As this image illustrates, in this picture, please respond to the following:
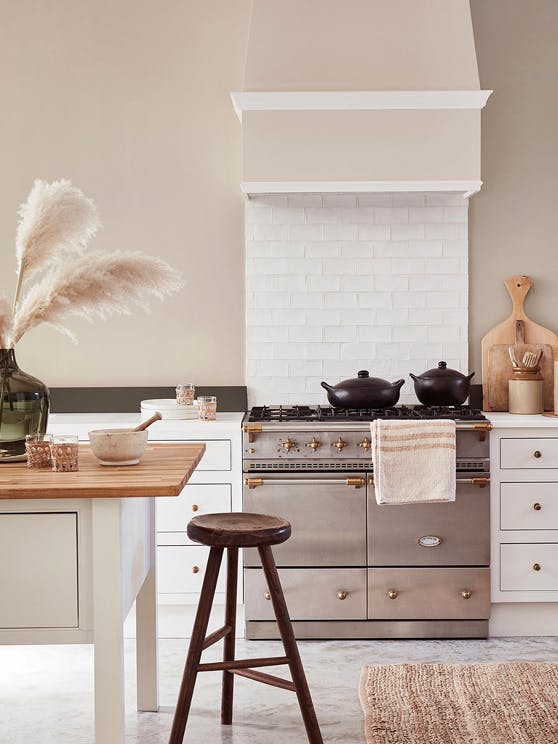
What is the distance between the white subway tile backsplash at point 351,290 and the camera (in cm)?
490

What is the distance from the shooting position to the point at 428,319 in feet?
16.2

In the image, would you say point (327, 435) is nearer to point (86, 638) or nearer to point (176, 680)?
point (176, 680)

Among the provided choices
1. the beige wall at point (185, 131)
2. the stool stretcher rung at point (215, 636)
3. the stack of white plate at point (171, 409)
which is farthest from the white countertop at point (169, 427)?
the stool stretcher rung at point (215, 636)

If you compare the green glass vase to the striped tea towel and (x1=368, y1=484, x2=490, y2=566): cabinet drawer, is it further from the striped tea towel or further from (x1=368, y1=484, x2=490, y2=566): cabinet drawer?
(x1=368, y1=484, x2=490, y2=566): cabinet drawer

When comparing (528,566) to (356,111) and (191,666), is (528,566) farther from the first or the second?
(356,111)

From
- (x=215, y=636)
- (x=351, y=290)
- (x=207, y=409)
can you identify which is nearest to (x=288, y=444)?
(x=207, y=409)

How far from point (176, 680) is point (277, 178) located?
2.41 metres

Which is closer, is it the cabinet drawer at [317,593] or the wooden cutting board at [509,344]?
the cabinet drawer at [317,593]

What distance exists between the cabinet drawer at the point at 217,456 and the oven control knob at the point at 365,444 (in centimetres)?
65

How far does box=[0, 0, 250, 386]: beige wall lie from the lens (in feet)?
16.1

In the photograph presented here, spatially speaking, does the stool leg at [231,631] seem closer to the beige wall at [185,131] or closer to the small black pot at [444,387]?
the small black pot at [444,387]

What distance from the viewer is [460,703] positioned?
135 inches

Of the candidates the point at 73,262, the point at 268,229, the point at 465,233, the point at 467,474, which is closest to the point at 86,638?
the point at 73,262

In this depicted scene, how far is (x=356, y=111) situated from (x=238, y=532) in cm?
239
